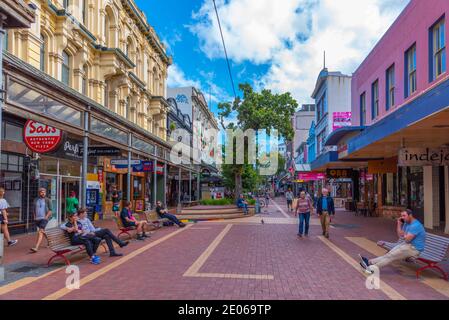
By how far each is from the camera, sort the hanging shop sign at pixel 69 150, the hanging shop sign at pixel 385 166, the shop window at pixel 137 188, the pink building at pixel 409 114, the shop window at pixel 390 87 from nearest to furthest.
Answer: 1. the pink building at pixel 409 114
2. the hanging shop sign at pixel 69 150
3. the shop window at pixel 390 87
4. the hanging shop sign at pixel 385 166
5. the shop window at pixel 137 188

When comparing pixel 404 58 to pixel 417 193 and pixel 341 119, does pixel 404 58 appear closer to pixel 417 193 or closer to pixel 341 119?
pixel 417 193

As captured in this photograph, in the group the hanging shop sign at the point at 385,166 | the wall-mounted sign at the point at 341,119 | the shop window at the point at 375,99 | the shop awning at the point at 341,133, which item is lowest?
the hanging shop sign at the point at 385,166

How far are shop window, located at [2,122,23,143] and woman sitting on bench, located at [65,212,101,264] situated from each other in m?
6.25

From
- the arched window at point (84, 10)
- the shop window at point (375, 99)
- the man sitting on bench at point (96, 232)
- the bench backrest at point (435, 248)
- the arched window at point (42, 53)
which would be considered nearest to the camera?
the bench backrest at point (435, 248)

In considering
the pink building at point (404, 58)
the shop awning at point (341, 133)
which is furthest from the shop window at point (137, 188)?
the pink building at point (404, 58)

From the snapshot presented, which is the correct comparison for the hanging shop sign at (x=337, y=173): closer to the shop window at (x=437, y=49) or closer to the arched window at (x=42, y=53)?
the shop window at (x=437, y=49)

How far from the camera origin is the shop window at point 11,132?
1434cm

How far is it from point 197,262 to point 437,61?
11361 mm

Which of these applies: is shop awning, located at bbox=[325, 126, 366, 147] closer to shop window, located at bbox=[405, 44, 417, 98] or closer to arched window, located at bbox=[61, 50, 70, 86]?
shop window, located at bbox=[405, 44, 417, 98]

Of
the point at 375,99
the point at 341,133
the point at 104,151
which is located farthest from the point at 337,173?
the point at 104,151

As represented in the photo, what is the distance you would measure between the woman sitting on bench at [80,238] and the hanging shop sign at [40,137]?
7.38 ft

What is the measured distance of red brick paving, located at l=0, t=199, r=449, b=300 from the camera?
22.2ft

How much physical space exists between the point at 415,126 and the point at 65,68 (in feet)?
48.0
